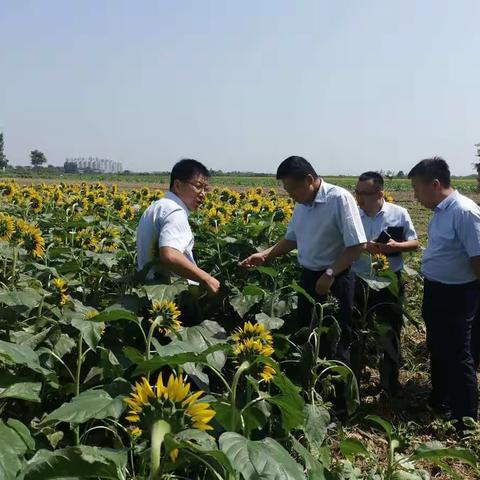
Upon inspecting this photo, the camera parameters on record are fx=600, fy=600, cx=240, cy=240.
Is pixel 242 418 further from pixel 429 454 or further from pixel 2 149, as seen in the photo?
pixel 2 149

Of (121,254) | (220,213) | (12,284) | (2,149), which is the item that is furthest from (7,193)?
(2,149)

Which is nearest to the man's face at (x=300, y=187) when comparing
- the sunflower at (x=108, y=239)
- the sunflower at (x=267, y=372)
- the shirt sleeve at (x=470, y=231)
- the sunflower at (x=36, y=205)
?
the shirt sleeve at (x=470, y=231)

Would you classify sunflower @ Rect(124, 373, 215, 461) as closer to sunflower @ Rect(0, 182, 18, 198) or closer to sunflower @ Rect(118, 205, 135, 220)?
sunflower @ Rect(118, 205, 135, 220)

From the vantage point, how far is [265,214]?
18.1 feet

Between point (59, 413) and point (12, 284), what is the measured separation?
144 centimetres

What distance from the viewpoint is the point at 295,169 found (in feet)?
10.00

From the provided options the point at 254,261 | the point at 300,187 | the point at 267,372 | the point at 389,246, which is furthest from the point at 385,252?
the point at 267,372

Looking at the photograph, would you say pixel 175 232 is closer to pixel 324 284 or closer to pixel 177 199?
pixel 177 199

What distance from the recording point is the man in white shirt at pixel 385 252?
357 centimetres

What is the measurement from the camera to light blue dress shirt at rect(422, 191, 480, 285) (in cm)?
306

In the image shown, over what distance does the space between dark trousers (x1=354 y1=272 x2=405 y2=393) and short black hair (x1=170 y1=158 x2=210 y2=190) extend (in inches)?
50.5

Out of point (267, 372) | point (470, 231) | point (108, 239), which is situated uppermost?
point (470, 231)

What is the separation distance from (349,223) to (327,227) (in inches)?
5.4

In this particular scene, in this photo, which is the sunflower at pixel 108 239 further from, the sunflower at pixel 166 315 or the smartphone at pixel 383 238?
the sunflower at pixel 166 315
